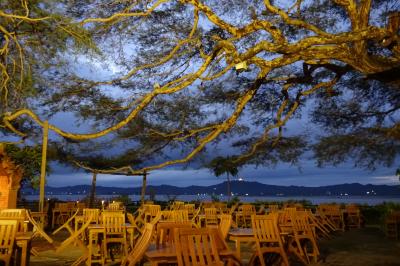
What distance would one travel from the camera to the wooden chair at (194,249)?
2822mm

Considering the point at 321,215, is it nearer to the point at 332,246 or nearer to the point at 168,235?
the point at 332,246

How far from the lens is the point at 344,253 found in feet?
25.1

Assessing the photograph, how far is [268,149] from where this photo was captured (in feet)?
32.4

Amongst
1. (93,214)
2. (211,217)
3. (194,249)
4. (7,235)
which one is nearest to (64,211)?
(211,217)

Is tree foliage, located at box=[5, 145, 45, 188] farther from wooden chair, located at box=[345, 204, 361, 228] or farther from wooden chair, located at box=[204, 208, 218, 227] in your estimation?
wooden chair, located at box=[345, 204, 361, 228]

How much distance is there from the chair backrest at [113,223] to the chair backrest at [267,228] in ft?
6.12

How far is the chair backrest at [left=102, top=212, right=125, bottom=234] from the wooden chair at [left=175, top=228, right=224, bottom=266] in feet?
9.61

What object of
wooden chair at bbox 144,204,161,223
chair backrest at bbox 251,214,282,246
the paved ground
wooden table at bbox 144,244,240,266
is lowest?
the paved ground

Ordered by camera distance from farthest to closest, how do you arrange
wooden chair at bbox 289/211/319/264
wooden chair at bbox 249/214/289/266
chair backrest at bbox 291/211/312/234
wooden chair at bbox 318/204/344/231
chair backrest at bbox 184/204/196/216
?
wooden chair at bbox 318/204/344/231 < chair backrest at bbox 184/204/196/216 < chair backrest at bbox 291/211/312/234 < wooden chair at bbox 289/211/319/264 < wooden chair at bbox 249/214/289/266

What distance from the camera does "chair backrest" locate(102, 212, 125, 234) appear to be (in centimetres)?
570

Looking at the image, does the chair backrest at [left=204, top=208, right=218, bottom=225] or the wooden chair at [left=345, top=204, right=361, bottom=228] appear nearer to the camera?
the chair backrest at [left=204, top=208, right=218, bottom=225]

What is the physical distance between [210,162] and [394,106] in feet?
14.5

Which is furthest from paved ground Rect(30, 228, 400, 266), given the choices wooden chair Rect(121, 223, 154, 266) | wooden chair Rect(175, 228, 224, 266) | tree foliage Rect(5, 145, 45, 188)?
wooden chair Rect(175, 228, 224, 266)

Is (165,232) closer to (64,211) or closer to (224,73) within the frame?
(224,73)
